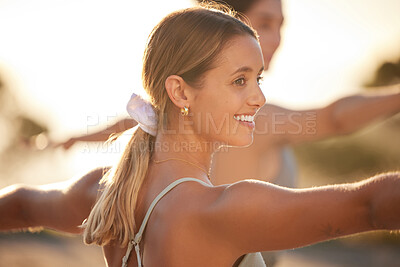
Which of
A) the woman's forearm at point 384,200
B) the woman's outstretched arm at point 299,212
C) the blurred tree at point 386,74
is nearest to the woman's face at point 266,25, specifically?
the woman's outstretched arm at point 299,212

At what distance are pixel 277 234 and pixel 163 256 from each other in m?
0.40

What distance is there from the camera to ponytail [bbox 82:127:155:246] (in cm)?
193

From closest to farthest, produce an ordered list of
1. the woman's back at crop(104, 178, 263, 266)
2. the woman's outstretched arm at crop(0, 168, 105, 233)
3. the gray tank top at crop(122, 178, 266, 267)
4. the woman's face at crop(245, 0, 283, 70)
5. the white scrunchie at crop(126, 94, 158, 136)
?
1. the woman's back at crop(104, 178, 263, 266)
2. the gray tank top at crop(122, 178, 266, 267)
3. the white scrunchie at crop(126, 94, 158, 136)
4. the woman's outstretched arm at crop(0, 168, 105, 233)
5. the woman's face at crop(245, 0, 283, 70)

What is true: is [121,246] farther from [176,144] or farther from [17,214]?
[17,214]

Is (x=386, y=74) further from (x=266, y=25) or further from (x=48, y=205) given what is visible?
(x=48, y=205)

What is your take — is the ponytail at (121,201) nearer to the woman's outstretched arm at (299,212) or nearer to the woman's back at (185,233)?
the woman's back at (185,233)

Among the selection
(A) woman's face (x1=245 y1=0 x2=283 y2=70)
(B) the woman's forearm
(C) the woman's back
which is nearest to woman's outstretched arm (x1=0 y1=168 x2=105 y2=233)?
(C) the woman's back

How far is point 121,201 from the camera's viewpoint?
197 centimetres

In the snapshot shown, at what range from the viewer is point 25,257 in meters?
13.8

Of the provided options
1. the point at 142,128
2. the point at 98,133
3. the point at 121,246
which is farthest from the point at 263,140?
the point at 121,246

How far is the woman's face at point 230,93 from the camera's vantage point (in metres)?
2.02

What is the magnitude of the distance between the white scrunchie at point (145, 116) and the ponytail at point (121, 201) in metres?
0.06

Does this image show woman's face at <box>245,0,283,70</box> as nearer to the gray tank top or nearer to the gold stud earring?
the gold stud earring

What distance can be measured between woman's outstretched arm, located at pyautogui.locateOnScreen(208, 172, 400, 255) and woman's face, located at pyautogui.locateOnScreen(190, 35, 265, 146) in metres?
0.46
